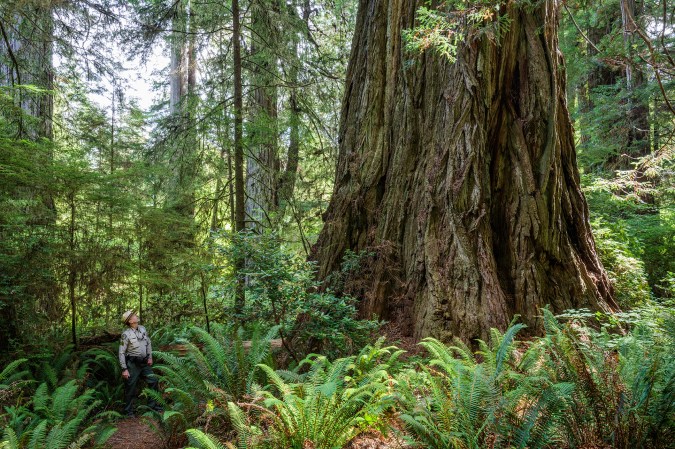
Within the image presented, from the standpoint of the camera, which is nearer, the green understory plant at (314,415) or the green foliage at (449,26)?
the green understory plant at (314,415)

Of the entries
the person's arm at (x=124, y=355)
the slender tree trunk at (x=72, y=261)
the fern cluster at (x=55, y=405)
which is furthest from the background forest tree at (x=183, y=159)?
the person's arm at (x=124, y=355)

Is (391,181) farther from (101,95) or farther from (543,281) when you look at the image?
(101,95)

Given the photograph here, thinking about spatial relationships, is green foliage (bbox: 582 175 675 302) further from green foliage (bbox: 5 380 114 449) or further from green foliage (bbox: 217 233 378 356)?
green foliage (bbox: 5 380 114 449)

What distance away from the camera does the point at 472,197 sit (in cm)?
540

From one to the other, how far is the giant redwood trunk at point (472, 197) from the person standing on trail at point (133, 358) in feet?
8.93

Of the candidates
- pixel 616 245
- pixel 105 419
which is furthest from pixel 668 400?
pixel 105 419

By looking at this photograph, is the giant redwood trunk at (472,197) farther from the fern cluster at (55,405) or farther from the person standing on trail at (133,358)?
the fern cluster at (55,405)

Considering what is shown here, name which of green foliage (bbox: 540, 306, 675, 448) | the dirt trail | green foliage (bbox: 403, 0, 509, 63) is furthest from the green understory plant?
green foliage (bbox: 403, 0, 509, 63)

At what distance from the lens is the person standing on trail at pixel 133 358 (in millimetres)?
6141

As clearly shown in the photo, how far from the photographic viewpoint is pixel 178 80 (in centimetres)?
1421

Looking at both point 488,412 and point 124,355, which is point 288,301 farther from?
point 124,355

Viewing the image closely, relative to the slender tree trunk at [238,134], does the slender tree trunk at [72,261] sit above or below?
below

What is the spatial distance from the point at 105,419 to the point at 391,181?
4982mm

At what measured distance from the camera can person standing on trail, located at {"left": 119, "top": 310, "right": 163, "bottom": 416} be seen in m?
6.14
